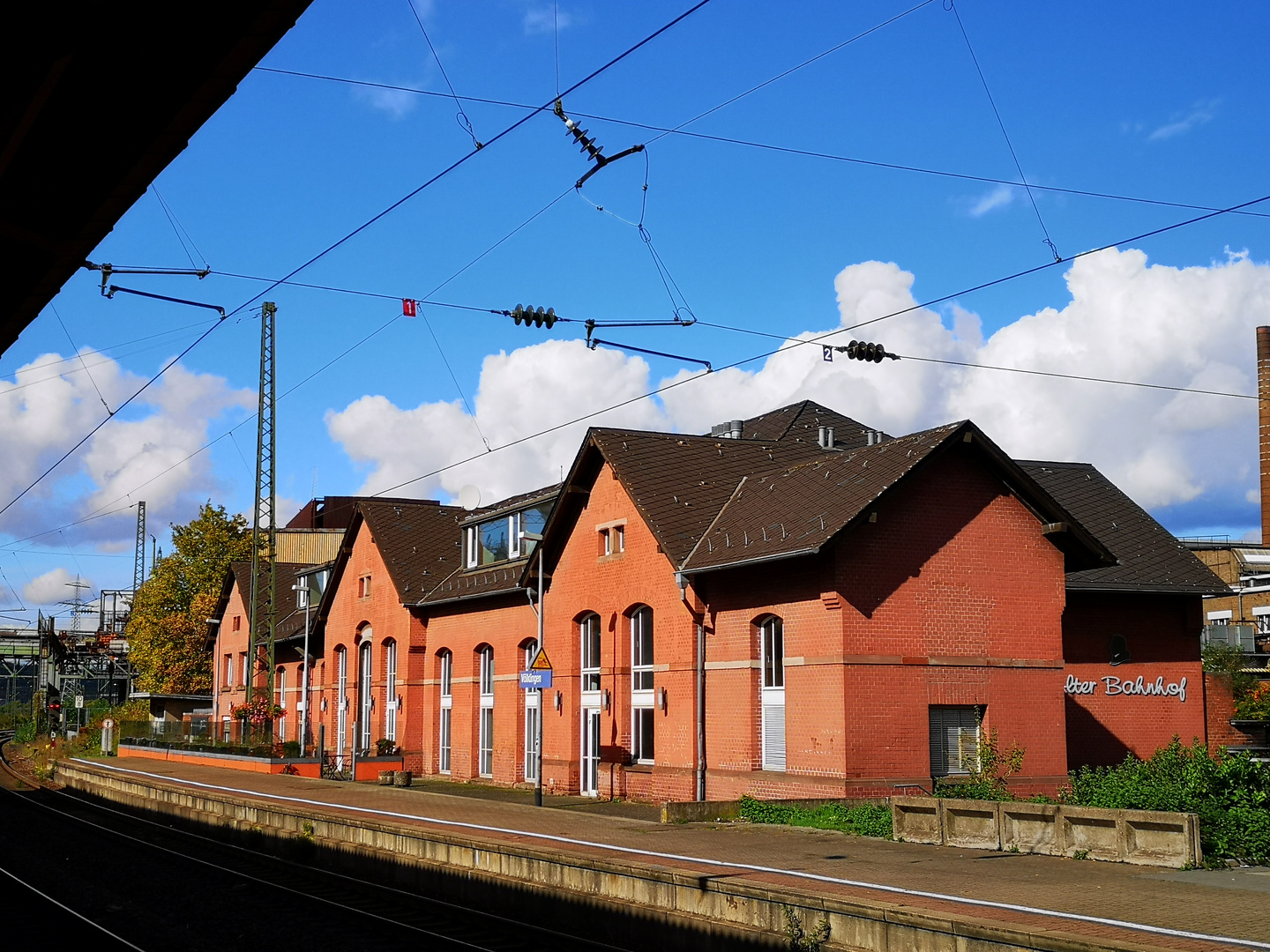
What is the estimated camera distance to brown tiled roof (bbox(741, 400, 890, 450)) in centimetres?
4153

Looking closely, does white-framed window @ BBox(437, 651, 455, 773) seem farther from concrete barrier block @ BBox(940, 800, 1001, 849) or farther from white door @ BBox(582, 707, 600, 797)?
concrete barrier block @ BBox(940, 800, 1001, 849)

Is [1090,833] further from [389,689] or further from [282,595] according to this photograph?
[282,595]

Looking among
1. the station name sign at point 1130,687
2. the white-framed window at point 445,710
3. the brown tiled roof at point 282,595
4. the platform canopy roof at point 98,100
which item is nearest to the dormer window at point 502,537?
the white-framed window at point 445,710

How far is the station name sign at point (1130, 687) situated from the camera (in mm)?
29719

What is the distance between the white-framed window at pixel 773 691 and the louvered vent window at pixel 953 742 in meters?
2.84

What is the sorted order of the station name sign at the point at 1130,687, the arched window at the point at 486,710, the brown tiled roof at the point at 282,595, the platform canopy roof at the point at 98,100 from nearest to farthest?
the platform canopy roof at the point at 98,100 < the station name sign at the point at 1130,687 < the arched window at the point at 486,710 < the brown tiled roof at the point at 282,595

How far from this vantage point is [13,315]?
9.92m

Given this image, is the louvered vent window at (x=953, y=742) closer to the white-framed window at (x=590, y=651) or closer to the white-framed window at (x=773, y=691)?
the white-framed window at (x=773, y=691)

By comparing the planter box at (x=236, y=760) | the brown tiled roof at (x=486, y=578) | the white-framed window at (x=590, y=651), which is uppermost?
the brown tiled roof at (x=486, y=578)

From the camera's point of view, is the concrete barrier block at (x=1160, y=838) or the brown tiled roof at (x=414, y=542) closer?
the concrete barrier block at (x=1160, y=838)

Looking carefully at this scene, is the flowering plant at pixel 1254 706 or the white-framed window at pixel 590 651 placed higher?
the white-framed window at pixel 590 651

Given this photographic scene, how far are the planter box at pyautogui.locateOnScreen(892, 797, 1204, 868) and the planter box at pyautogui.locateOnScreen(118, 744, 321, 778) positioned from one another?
26.5 m

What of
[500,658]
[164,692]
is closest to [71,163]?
[500,658]

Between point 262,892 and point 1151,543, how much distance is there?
23.1 metres
